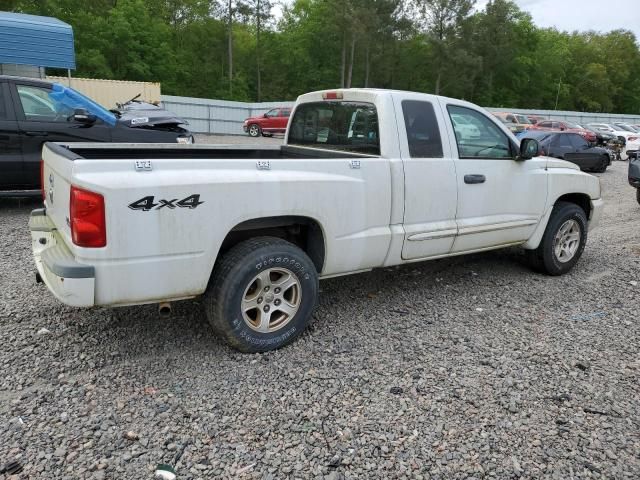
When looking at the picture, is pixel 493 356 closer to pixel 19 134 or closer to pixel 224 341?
pixel 224 341

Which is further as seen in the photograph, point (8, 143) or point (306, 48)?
point (306, 48)

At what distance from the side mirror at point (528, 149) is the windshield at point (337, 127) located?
1629mm

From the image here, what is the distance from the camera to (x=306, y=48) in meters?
59.5

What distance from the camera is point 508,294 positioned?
520cm

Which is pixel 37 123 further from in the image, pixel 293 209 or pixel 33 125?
pixel 293 209

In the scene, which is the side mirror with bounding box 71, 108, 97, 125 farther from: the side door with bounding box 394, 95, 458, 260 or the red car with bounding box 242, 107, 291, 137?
the red car with bounding box 242, 107, 291, 137

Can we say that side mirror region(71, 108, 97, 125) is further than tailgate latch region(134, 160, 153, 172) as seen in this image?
Yes

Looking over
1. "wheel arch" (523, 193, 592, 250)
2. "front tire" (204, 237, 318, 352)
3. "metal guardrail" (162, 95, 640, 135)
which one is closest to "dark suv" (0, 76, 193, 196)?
"front tire" (204, 237, 318, 352)

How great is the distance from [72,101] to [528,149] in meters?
6.33

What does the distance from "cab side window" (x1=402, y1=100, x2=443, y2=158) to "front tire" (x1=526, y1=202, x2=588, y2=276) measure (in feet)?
6.28

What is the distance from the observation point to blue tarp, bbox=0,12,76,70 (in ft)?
61.0

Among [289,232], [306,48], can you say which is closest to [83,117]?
[289,232]

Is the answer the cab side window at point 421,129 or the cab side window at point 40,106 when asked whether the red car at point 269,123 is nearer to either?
the cab side window at point 40,106

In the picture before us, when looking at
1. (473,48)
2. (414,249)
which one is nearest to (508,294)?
(414,249)
